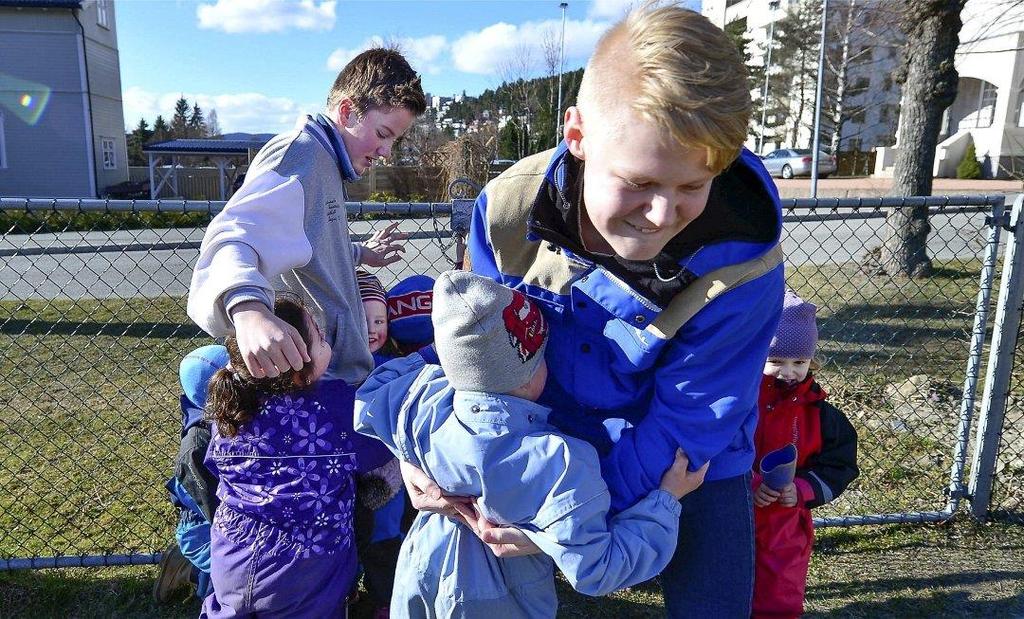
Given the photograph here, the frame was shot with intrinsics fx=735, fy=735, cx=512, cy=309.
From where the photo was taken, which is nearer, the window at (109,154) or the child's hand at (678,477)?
the child's hand at (678,477)

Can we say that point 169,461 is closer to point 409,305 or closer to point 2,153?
point 409,305

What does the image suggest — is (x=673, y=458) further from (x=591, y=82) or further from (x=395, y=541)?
(x=395, y=541)

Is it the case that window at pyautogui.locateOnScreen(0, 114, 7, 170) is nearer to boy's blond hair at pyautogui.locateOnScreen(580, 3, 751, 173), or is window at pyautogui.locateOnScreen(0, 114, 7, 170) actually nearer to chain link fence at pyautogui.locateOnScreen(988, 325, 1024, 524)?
chain link fence at pyautogui.locateOnScreen(988, 325, 1024, 524)

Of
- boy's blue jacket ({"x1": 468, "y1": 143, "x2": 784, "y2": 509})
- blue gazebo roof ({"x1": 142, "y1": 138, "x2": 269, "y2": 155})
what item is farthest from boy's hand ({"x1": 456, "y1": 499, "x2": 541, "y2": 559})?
blue gazebo roof ({"x1": 142, "y1": 138, "x2": 269, "y2": 155})

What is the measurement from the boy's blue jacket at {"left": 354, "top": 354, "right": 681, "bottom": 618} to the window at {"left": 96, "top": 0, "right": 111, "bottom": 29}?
32557mm

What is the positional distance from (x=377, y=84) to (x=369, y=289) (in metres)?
0.72

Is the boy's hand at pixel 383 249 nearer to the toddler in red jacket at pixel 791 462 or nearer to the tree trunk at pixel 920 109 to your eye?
the toddler in red jacket at pixel 791 462

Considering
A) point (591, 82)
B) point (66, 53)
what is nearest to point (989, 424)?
point (591, 82)

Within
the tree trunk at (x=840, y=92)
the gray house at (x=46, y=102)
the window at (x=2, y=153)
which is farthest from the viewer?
the tree trunk at (x=840, y=92)

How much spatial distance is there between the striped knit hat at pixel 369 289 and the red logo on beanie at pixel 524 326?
105cm

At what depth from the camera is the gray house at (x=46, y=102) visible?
85.0 feet

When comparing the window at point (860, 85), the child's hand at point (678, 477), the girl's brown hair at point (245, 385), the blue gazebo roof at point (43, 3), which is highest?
the blue gazebo roof at point (43, 3)

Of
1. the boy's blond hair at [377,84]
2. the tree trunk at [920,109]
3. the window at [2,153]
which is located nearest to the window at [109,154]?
the window at [2,153]

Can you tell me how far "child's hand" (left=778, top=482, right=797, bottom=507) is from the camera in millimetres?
2346
